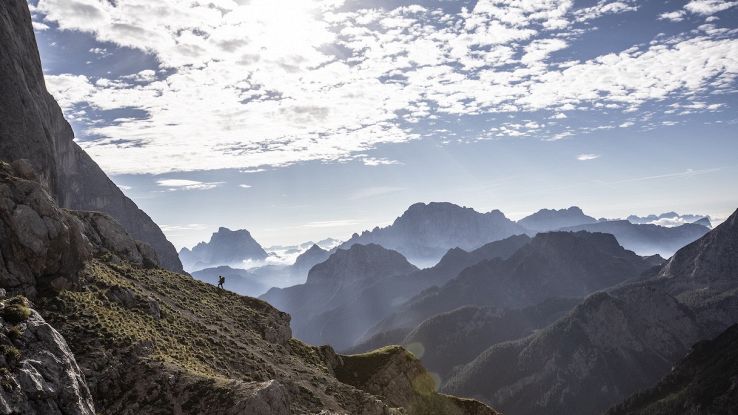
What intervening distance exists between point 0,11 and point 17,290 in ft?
406

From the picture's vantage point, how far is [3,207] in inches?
2320

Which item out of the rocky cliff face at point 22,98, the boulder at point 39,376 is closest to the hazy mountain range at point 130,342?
the boulder at point 39,376

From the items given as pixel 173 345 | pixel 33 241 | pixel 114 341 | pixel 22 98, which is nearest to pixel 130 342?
pixel 114 341

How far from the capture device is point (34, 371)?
3684cm

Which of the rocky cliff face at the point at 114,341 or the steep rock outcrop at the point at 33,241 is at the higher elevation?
the steep rock outcrop at the point at 33,241

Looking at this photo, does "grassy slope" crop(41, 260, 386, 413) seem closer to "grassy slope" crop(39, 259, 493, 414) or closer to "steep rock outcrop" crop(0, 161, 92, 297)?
"grassy slope" crop(39, 259, 493, 414)

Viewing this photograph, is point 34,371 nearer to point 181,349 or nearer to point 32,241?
point 32,241

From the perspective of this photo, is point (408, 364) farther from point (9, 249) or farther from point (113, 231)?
point (9, 249)

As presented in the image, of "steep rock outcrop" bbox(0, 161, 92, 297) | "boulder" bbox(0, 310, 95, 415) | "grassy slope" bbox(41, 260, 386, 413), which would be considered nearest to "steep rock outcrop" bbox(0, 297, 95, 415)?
"boulder" bbox(0, 310, 95, 415)

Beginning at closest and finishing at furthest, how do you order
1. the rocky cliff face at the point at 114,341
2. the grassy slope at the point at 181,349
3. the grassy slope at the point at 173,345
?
the rocky cliff face at the point at 114,341 < the grassy slope at the point at 181,349 < the grassy slope at the point at 173,345

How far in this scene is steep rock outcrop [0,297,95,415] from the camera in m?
34.2

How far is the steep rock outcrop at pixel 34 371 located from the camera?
34.2 meters

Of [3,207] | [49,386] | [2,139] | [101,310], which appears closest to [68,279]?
[101,310]

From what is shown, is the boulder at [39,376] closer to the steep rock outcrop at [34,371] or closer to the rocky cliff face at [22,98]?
the steep rock outcrop at [34,371]
